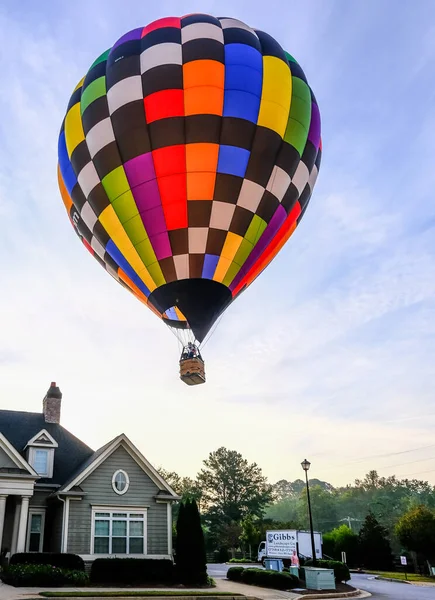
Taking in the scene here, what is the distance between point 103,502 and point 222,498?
5621 cm

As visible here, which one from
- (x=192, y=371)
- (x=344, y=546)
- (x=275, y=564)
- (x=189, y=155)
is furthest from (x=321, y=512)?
(x=189, y=155)

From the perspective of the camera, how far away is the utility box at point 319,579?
20078mm

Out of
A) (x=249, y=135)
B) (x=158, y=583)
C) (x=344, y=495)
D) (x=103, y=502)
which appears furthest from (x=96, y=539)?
(x=344, y=495)

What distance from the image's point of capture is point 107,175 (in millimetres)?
16562

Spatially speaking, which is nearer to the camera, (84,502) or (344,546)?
(84,502)

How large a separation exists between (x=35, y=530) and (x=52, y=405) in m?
6.30

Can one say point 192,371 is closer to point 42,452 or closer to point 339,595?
point 339,595

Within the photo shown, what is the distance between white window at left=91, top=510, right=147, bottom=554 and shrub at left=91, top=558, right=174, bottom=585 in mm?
1912

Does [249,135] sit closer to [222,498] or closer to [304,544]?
[304,544]

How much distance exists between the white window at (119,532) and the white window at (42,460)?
3.46m

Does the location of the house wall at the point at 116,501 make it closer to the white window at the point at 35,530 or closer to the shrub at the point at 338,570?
the white window at the point at 35,530

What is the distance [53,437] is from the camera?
25156 millimetres

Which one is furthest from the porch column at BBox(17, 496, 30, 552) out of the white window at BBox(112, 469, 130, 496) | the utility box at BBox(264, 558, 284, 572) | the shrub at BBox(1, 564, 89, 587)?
the utility box at BBox(264, 558, 284, 572)

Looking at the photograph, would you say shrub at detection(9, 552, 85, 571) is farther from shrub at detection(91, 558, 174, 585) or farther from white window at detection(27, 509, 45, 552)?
white window at detection(27, 509, 45, 552)
